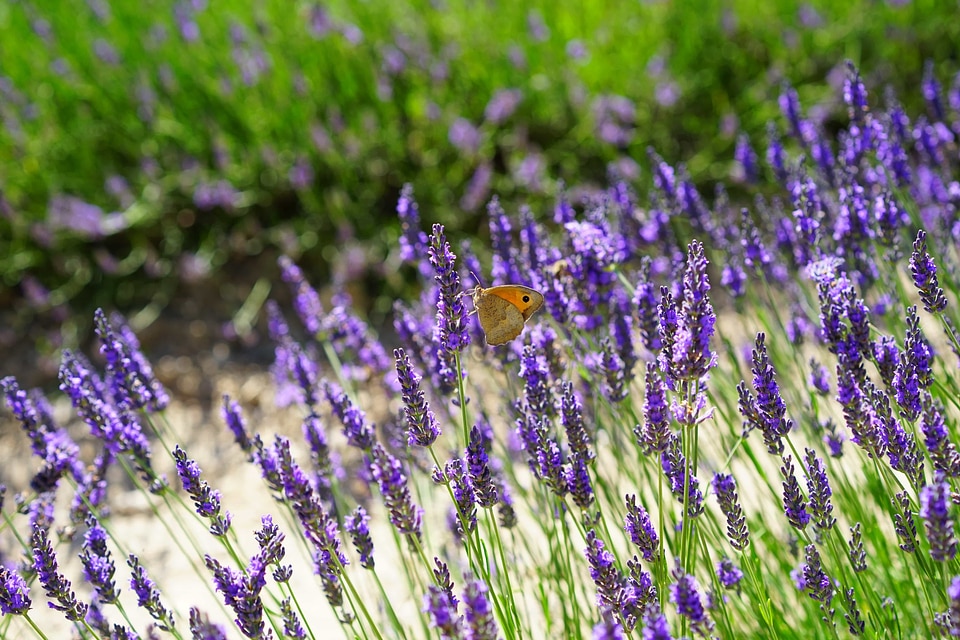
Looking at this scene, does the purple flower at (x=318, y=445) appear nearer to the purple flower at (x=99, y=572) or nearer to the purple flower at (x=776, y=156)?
the purple flower at (x=99, y=572)

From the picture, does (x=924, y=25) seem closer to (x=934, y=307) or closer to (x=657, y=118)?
(x=657, y=118)

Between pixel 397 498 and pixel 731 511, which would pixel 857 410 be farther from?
pixel 397 498

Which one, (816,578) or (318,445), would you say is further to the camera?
(318,445)

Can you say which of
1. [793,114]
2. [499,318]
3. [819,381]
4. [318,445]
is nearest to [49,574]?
[318,445]

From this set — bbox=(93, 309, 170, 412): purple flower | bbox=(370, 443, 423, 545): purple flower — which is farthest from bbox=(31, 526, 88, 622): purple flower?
bbox=(370, 443, 423, 545): purple flower

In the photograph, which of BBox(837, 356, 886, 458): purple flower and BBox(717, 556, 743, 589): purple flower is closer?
BBox(837, 356, 886, 458): purple flower

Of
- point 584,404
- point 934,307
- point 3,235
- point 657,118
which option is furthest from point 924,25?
point 3,235

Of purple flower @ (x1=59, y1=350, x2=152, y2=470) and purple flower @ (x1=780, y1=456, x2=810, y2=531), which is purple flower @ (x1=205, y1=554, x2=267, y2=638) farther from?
purple flower @ (x1=780, y1=456, x2=810, y2=531)

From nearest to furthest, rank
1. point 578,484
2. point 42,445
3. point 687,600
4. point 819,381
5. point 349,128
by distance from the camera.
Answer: point 687,600, point 578,484, point 42,445, point 819,381, point 349,128
